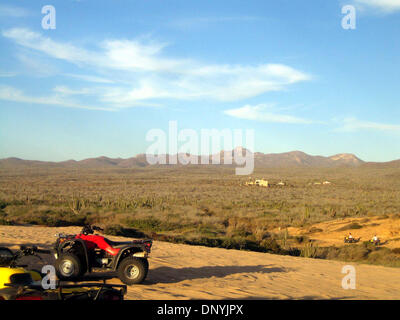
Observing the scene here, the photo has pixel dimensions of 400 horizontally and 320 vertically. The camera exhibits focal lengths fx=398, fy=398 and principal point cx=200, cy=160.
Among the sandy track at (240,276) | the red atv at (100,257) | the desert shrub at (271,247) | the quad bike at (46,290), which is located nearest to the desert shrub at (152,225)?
the sandy track at (240,276)

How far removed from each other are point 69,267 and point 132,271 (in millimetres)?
1471

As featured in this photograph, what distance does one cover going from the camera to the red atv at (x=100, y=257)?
938 centimetres

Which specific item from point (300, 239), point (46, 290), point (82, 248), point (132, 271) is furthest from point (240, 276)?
point (300, 239)

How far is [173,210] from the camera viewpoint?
105 feet

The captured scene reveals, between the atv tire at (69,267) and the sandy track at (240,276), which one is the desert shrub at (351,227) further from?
the atv tire at (69,267)

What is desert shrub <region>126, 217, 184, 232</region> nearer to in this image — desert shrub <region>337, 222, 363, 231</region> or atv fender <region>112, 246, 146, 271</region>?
desert shrub <region>337, 222, 363, 231</region>

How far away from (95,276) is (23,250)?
1.90 metres

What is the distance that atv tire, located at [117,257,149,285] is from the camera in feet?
30.9

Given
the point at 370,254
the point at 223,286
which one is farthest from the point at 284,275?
the point at 370,254

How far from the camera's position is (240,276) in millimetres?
11492

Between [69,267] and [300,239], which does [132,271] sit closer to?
[69,267]

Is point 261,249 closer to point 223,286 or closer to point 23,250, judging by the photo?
point 223,286

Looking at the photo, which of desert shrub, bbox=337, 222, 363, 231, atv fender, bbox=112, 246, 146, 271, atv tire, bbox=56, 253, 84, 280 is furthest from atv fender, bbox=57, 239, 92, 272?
desert shrub, bbox=337, 222, 363, 231
